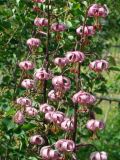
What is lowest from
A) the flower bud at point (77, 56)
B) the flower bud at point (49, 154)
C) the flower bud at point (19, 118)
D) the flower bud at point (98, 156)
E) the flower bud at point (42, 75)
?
the flower bud at point (98, 156)

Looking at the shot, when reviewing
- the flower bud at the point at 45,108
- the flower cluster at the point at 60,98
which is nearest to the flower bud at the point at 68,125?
the flower cluster at the point at 60,98

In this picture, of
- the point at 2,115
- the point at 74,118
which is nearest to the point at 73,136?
the point at 74,118

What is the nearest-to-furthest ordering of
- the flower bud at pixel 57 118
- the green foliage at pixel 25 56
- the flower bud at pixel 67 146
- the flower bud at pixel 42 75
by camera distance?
the flower bud at pixel 67 146 → the flower bud at pixel 57 118 → the flower bud at pixel 42 75 → the green foliage at pixel 25 56

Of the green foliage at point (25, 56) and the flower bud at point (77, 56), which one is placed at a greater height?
the flower bud at point (77, 56)

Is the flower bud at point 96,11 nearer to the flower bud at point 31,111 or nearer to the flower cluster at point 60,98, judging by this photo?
the flower cluster at point 60,98

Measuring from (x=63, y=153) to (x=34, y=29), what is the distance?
1549mm

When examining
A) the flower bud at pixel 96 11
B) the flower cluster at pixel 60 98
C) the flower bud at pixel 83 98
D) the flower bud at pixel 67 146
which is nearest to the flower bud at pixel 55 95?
the flower cluster at pixel 60 98

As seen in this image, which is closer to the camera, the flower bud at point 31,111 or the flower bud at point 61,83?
the flower bud at point 61,83

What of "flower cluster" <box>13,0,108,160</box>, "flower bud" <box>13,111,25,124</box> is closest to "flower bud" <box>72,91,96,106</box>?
"flower cluster" <box>13,0,108,160</box>

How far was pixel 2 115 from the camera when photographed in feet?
10.3

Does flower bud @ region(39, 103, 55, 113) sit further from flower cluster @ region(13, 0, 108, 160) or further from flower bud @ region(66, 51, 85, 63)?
flower bud @ region(66, 51, 85, 63)

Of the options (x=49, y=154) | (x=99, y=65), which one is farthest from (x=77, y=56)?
(x=49, y=154)

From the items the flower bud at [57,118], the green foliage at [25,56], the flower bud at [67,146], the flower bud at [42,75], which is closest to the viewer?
the flower bud at [67,146]

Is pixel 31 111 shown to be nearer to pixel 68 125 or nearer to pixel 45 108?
pixel 45 108
